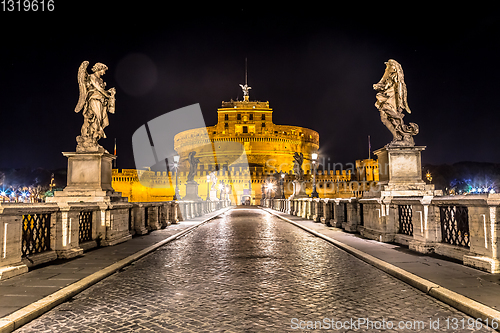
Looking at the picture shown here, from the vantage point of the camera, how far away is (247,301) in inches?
180

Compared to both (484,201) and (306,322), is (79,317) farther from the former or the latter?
(484,201)

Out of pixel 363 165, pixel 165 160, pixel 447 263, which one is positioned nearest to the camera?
pixel 447 263

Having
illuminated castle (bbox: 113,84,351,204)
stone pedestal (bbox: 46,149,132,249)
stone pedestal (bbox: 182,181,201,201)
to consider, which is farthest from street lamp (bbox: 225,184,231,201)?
stone pedestal (bbox: 46,149,132,249)

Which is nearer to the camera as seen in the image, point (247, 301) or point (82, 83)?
point (247, 301)

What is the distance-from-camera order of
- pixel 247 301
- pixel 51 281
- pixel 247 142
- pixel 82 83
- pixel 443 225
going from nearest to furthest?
pixel 247 301 → pixel 51 281 → pixel 443 225 → pixel 82 83 → pixel 247 142

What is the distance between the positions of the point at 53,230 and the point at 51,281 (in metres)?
2.21

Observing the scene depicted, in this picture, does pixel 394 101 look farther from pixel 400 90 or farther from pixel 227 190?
pixel 227 190

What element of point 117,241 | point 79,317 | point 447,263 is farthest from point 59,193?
point 447,263

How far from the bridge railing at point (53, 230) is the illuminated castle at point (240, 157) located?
195 ft

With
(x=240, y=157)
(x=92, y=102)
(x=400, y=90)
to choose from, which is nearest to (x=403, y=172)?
(x=400, y=90)

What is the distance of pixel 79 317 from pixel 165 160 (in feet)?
354

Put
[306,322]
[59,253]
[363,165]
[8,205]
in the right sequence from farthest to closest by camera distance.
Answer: [363,165], [59,253], [8,205], [306,322]

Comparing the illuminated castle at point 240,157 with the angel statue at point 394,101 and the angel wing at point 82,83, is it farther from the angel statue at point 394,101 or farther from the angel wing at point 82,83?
the angel wing at point 82,83

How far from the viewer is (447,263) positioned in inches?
254
